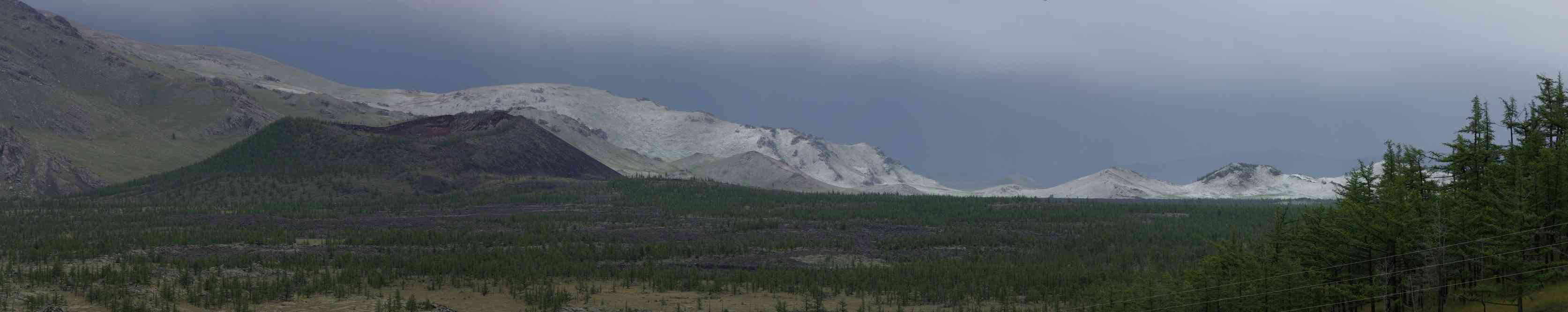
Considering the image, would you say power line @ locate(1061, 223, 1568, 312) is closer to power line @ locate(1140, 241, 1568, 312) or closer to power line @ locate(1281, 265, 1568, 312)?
power line @ locate(1140, 241, 1568, 312)

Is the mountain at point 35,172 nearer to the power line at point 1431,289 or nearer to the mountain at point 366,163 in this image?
the mountain at point 366,163

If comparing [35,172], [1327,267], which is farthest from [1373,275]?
[35,172]

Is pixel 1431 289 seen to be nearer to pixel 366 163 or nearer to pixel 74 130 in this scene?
pixel 366 163

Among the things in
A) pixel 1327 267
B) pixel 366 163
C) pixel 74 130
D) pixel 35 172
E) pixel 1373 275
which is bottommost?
pixel 1373 275

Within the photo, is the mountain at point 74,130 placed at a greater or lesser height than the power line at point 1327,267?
greater

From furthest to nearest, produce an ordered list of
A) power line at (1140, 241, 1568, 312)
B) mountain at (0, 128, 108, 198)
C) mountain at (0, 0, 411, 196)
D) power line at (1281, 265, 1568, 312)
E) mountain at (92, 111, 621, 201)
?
mountain at (0, 0, 411, 196) < mountain at (92, 111, 621, 201) < mountain at (0, 128, 108, 198) < power line at (1140, 241, 1568, 312) < power line at (1281, 265, 1568, 312)

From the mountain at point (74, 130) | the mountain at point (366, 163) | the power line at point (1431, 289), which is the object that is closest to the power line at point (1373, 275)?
the power line at point (1431, 289)

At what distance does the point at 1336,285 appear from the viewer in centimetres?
4747

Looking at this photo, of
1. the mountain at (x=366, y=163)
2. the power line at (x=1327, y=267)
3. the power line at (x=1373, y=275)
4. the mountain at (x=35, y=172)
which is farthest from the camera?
the mountain at (x=366, y=163)

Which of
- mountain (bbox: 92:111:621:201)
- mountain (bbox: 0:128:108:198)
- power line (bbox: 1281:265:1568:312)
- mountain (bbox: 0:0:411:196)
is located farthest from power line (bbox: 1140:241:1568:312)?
mountain (bbox: 0:0:411:196)

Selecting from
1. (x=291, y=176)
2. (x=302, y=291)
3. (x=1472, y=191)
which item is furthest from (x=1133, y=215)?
(x=291, y=176)

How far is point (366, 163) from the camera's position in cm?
15588

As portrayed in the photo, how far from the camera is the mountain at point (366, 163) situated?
456 feet

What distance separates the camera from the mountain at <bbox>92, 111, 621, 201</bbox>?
139125 millimetres
